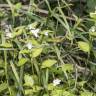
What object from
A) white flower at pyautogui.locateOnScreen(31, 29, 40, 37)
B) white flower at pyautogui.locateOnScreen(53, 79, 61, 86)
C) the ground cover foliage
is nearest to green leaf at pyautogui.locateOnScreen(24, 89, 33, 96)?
the ground cover foliage

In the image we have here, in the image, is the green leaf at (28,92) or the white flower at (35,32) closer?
the green leaf at (28,92)

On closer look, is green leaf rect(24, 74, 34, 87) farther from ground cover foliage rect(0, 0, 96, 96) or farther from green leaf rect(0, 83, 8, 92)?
green leaf rect(0, 83, 8, 92)

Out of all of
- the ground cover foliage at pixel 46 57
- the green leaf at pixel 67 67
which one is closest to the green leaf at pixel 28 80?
the ground cover foliage at pixel 46 57

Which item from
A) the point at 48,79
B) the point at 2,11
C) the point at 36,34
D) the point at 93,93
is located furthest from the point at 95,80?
the point at 2,11

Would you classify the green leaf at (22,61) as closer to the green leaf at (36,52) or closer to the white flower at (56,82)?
the green leaf at (36,52)

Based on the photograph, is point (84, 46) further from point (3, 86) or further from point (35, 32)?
point (3, 86)

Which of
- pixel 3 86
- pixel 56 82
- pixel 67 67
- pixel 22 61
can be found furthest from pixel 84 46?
pixel 3 86

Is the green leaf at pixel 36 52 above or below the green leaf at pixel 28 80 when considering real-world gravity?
above

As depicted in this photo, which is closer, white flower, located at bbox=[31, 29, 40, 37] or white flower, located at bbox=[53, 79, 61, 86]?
white flower, located at bbox=[53, 79, 61, 86]

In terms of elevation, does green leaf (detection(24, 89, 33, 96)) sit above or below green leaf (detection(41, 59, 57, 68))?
below
